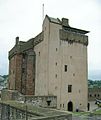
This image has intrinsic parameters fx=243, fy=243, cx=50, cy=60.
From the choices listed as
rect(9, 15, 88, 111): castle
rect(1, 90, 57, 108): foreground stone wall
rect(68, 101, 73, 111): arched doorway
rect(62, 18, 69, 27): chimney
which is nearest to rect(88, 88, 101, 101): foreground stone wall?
rect(9, 15, 88, 111): castle

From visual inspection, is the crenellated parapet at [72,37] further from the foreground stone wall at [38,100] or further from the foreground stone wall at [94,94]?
the foreground stone wall at [94,94]

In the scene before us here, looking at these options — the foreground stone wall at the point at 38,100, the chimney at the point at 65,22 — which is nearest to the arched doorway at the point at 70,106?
the foreground stone wall at the point at 38,100

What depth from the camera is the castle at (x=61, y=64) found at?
34.1 metres

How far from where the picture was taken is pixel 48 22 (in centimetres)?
3459

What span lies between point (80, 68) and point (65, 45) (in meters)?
4.31

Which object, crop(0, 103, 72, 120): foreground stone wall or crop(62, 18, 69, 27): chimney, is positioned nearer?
crop(0, 103, 72, 120): foreground stone wall

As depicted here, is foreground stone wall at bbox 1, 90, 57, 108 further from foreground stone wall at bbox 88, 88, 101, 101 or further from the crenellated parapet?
foreground stone wall at bbox 88, 88, 101, 101

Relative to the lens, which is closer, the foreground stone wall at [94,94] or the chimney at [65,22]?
the chimney at [65,22]

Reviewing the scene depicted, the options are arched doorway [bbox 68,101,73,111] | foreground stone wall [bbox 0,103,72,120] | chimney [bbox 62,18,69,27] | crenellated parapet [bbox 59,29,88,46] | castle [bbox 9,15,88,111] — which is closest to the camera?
foreground stone wall [bbox 0,103,72,120]

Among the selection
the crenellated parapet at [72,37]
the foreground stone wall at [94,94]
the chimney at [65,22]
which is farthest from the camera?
the foreground stone wall at [94,94]

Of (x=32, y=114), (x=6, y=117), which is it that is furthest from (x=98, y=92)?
(x=32, y=114)

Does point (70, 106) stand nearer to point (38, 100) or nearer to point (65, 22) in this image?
point (38, 100)

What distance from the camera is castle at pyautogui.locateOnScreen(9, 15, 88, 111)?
34.1 metres

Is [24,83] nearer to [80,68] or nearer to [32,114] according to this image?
[80,68]
